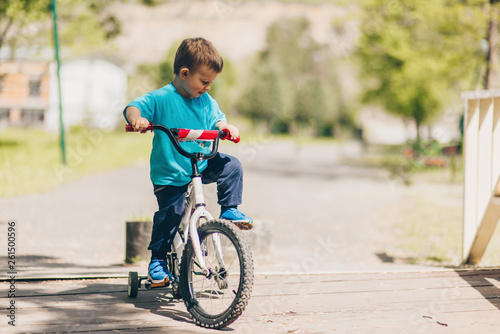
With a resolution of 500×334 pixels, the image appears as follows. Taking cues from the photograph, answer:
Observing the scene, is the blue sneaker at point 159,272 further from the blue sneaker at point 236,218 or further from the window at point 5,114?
the window at point 5,114

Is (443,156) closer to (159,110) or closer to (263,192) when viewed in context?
(263,192)

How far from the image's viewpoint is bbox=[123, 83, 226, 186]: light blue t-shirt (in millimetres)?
3471

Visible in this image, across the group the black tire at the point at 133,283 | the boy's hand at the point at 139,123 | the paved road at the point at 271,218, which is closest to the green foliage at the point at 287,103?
the paved road at the point at 271,218

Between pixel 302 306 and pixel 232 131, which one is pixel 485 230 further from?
pixel 232 131

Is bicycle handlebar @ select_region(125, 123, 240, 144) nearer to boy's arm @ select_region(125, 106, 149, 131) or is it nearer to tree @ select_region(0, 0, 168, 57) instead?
boy's arm @ select_region(125, 106, 149, 131)

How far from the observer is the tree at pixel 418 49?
61.5 feet

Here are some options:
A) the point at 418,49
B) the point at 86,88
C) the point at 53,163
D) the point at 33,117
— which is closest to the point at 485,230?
the point at 53,163

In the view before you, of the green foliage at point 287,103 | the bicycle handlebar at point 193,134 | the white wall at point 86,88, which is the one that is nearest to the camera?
the bicycle handlebar at point 193,134

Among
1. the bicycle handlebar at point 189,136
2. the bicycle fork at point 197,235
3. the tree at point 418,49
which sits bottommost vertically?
the bicycle fork at point 197,235

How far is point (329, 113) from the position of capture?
8000cm

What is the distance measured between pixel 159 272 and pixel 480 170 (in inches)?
120

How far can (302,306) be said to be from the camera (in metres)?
3.68

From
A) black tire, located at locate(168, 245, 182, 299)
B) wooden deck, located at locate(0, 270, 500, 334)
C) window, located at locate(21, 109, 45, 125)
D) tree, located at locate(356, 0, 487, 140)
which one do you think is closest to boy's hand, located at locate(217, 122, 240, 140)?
black tire, located at locate(168, 245, 182, 299)

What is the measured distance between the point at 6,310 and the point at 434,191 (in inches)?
588
